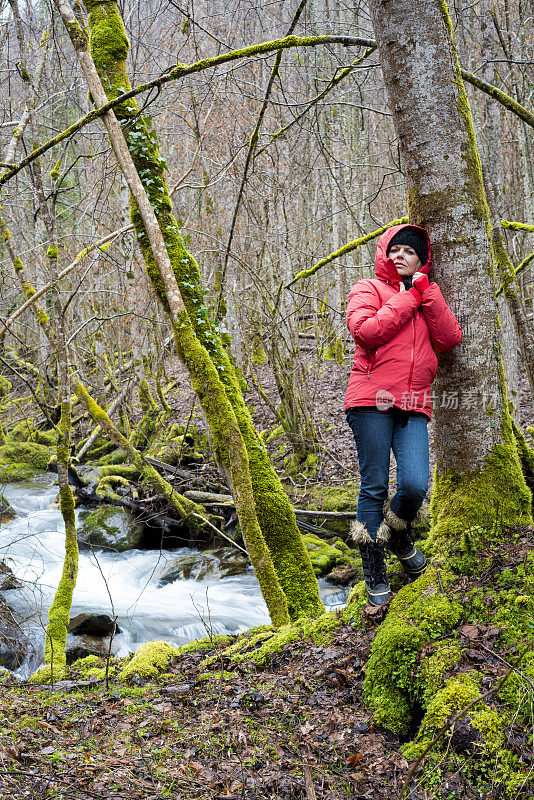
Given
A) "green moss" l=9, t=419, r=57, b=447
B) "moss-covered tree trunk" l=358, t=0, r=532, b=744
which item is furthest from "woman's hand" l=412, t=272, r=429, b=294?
"green moss" l=9, t=419, r=57, b=447

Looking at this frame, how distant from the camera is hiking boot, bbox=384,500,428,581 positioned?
3.35 m

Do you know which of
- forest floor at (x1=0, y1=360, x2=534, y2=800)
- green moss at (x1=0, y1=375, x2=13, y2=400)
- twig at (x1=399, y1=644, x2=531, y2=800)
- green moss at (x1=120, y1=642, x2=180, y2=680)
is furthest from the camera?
green moss at (x1=0, y1=375, x2=13, y2=400)

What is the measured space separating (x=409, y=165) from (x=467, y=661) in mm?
2657

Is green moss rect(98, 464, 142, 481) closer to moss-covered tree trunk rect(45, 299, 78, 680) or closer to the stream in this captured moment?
the stream

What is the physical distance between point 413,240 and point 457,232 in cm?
24

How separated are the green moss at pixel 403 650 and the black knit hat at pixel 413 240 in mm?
1845

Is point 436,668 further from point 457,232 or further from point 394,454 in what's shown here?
point 457,232

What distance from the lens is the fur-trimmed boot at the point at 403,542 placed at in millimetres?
3346

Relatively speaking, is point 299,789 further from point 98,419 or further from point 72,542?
point 98,419

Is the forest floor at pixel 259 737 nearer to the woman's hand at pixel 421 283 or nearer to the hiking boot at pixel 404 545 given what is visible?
the hiking boot at pixel 404 545

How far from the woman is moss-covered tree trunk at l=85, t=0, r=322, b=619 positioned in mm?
1579

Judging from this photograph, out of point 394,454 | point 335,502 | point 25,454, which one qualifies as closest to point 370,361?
point 394,454

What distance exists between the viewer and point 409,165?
321 cm

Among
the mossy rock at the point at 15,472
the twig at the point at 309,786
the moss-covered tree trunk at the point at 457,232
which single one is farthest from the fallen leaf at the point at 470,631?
the mossy rock at the point at 15,472
